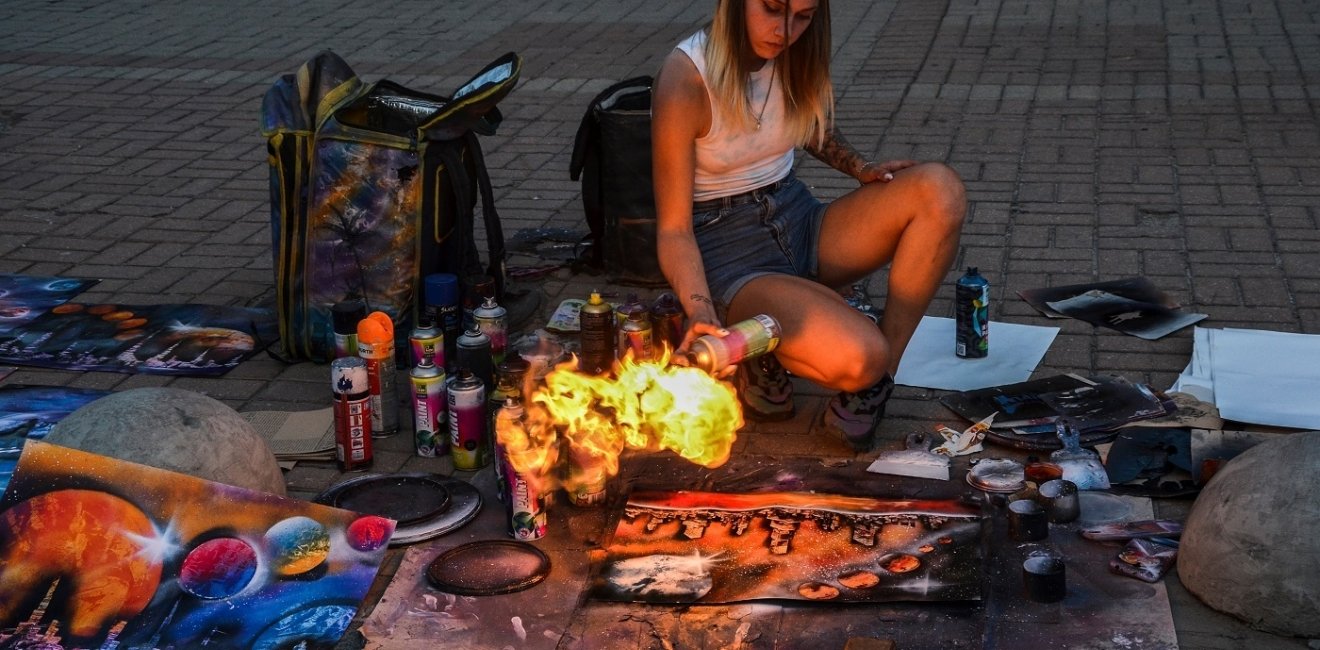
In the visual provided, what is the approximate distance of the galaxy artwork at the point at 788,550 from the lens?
130 inches

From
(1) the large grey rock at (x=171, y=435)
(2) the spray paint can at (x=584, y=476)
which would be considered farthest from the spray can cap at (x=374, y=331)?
(2) the spray paint can at (x=584, y=476)

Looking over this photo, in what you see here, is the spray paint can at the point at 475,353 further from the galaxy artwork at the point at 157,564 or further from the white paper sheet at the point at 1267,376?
the white paper sheet at the point at 1267,376

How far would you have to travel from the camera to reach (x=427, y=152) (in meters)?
4.64

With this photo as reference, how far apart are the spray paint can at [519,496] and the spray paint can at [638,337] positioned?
1.67ft

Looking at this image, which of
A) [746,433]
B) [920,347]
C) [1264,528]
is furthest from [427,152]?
[1264,528]

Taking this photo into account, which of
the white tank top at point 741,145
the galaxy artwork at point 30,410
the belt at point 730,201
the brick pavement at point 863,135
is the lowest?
the brick pavement at point 863,135

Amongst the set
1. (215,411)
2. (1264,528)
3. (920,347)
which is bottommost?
(920,347)

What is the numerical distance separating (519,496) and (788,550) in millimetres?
692

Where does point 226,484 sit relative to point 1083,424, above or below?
above

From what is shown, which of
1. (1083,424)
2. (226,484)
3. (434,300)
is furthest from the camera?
(434,300)

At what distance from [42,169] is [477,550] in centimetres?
475

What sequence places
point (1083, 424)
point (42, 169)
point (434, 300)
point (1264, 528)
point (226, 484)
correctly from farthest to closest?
point (42, 169) < point (434, 300) < point (1083, 424) < point (226, 484) < point (1264, 528)

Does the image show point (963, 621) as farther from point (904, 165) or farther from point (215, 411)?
point (215, 411)

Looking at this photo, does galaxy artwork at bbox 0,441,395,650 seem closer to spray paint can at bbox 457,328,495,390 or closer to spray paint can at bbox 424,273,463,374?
spray paint can at bbox 457,328,495,390
